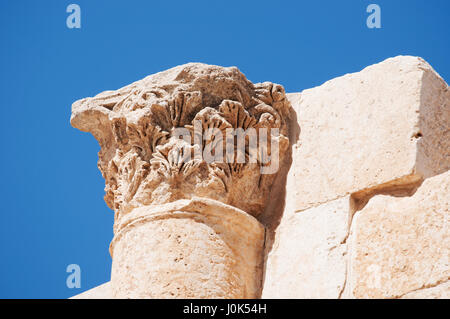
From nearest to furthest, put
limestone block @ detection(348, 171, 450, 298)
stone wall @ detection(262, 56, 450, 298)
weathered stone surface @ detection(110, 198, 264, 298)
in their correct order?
limestone block @ detection(348, 171, 450, 298), stone wall @ detection(262, 56, 450, 298), weathered stone surface @ detection(110, 198, 264, 298)

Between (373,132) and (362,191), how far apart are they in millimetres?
379

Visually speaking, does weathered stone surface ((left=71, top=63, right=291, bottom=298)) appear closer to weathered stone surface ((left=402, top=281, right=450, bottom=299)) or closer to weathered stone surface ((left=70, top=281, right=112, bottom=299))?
weathered stone surface ((left=70, top=281, right=112, bottom=299))

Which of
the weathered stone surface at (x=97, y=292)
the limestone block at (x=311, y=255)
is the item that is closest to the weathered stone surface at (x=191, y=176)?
the limestone block at (x=311, y=255)

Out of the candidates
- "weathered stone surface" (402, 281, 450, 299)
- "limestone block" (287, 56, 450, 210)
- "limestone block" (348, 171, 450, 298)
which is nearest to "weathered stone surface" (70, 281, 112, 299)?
"limestone block" (287, 56, 450, 210)

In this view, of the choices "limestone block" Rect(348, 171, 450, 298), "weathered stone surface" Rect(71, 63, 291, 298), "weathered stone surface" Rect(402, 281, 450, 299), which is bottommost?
"weathered stone surface" Rect(402, 281, 450, 299)

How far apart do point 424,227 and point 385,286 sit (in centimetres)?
38

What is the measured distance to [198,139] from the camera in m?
5.53

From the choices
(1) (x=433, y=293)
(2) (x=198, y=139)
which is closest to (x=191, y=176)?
(2) (x=198, y=139)

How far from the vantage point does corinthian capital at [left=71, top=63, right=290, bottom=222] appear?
544cm

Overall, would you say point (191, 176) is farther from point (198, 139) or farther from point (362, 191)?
point (362, 191)

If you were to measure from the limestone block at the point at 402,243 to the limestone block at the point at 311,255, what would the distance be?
9 cm

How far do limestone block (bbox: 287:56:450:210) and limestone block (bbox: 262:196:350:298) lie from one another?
0.36 feet

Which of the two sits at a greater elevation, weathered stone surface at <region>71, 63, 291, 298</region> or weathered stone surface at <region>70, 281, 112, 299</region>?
weathered stone surface at <region>71, 63, 291, 298</region>
